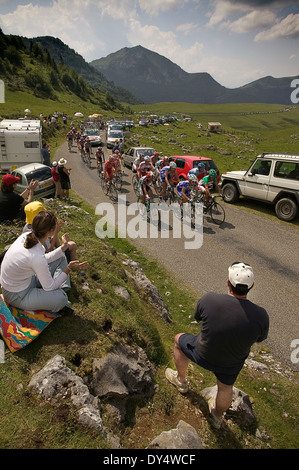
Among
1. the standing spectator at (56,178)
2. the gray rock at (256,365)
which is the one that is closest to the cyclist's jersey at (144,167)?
the standing spectator at (56,178)

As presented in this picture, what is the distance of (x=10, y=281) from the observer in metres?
4.38

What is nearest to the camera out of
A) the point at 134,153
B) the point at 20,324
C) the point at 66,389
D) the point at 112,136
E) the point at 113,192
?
the point at 66,389

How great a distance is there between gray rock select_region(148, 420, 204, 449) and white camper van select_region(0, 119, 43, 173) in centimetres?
2046

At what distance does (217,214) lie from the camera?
14.5m

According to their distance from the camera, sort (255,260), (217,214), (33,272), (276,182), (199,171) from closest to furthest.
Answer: (33,272) → (255,260) → (276,182) → (217,214) → (199,171)

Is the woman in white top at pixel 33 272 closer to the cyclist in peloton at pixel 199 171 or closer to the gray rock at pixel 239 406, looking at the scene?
the gray rock at pixel 239 406

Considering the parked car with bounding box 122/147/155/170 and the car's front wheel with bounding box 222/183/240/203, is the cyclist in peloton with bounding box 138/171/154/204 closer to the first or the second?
the car's front wheel with bounding box 222/183/240/203

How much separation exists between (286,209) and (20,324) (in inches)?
529

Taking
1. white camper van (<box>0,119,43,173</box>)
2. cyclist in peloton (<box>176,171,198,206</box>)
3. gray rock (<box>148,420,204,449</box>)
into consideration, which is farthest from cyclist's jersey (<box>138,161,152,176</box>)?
gray rock (<box>148,420,204,449</box>)

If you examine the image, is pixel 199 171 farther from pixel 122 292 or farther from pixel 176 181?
pixel 122 292

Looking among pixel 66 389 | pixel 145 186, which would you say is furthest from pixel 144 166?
pixel 66 389

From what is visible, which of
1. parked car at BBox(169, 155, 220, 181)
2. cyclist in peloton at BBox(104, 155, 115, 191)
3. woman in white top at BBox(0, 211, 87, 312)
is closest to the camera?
woman in white top at BBox(0, 211, 87, 312)

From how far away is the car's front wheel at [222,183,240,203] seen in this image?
16422 millimetres

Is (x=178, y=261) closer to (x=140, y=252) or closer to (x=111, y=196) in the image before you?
(x=140, y=252)
